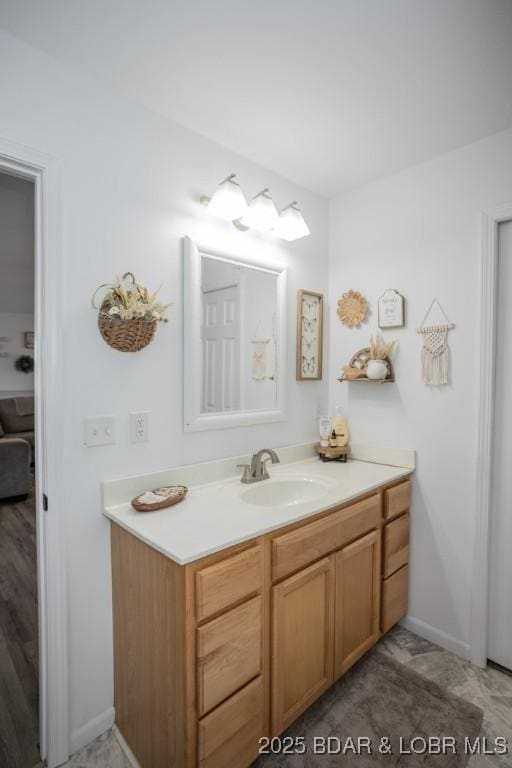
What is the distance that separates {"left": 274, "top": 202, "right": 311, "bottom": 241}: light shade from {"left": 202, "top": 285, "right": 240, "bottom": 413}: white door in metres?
0.39

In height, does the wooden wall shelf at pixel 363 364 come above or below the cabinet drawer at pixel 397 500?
above

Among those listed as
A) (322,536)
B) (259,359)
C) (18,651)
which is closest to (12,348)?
(18,651)

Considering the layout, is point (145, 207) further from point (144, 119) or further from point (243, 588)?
point (243, 588)

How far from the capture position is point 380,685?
1.68 m

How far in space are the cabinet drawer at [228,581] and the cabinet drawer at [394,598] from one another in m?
0.94

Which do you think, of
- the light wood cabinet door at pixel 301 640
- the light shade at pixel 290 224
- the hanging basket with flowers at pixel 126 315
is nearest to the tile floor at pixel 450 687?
the light wood cabinet door at pixel 301 640

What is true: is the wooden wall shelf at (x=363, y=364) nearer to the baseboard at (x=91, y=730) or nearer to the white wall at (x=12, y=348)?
the baseboard at (x=91, y=730)

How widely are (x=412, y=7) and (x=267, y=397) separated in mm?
1549


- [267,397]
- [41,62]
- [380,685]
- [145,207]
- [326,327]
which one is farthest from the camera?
[326,327]

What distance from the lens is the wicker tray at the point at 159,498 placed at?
1387 mm

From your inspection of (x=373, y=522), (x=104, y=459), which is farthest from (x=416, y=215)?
(x=104, y=459)

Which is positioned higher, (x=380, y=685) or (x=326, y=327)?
(x=326, y=327)

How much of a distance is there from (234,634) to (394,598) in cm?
112

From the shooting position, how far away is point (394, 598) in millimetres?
1939
